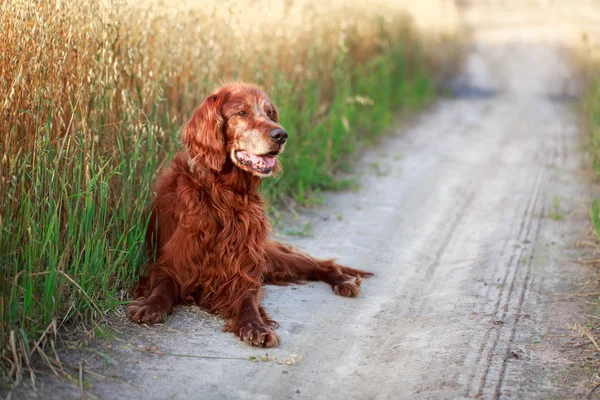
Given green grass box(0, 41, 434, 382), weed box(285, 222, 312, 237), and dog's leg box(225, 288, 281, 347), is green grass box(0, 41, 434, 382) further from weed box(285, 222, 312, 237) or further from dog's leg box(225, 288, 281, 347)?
weed box(285, 222, 312, 237)

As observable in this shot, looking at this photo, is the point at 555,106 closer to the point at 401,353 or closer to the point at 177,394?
the point at 401,353

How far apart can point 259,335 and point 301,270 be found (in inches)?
40.3

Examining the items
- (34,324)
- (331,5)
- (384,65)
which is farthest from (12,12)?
(384,65)

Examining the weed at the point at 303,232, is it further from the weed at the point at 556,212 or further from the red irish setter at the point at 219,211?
the weed at the point at 556,212

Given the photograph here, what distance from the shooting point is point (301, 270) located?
14.0ft

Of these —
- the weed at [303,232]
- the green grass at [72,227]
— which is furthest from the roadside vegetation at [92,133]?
the weed at [303,232]

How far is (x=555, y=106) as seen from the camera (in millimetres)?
10508

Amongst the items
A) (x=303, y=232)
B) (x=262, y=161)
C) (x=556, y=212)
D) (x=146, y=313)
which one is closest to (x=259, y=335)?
(x=146, y=313)

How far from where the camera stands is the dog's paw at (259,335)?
10.7ft

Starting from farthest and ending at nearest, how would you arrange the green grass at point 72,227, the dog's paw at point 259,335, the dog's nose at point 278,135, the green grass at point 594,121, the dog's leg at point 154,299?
1. the green grass at point 594,121
2. the dog's nose at point 278,135
3. the dog's leg at point 154,299
4. the dog's paw at point 259,335
5. the green grass at point 72,227

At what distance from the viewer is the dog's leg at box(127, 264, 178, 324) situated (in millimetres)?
3371

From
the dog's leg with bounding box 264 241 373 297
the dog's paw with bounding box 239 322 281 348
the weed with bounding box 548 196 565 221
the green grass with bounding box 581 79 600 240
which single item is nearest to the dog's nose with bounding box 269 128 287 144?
the dog's leg with bounding box 264 241 373 297

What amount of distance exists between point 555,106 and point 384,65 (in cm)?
319

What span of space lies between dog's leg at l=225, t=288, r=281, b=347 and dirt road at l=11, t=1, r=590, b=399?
0.06m
